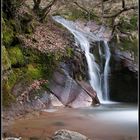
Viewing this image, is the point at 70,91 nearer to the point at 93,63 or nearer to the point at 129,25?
the point at 93,63

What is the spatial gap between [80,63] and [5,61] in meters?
5.03

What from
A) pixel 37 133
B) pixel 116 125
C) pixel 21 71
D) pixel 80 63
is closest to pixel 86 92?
pixel 80 63

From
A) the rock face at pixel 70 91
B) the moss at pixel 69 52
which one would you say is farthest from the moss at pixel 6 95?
the moss at pixel 69 52

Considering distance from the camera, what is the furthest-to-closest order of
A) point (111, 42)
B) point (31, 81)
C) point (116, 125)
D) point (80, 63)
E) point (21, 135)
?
1. point (111, 42)
2. point (80, 63)
3. point (31, 81)
4. point (116, 125)
5. point (21, 135)

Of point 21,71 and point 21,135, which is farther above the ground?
point 21,71

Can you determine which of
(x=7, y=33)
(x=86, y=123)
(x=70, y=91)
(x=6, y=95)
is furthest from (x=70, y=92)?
(x=6, y=95)

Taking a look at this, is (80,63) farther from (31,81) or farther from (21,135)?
(21,135)

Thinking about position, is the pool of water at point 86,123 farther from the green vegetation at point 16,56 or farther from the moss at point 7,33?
the moss at point 7,33

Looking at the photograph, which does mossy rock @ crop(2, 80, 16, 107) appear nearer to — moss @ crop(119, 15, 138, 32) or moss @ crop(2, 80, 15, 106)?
moss @ crop(2, 80, 15, 106)

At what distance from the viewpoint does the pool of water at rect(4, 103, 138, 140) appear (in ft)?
25.3

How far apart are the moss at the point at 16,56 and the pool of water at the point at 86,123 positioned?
189cm

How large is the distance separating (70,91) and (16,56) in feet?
7.70

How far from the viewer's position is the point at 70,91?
12203mm

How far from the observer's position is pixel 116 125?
8930 mm
